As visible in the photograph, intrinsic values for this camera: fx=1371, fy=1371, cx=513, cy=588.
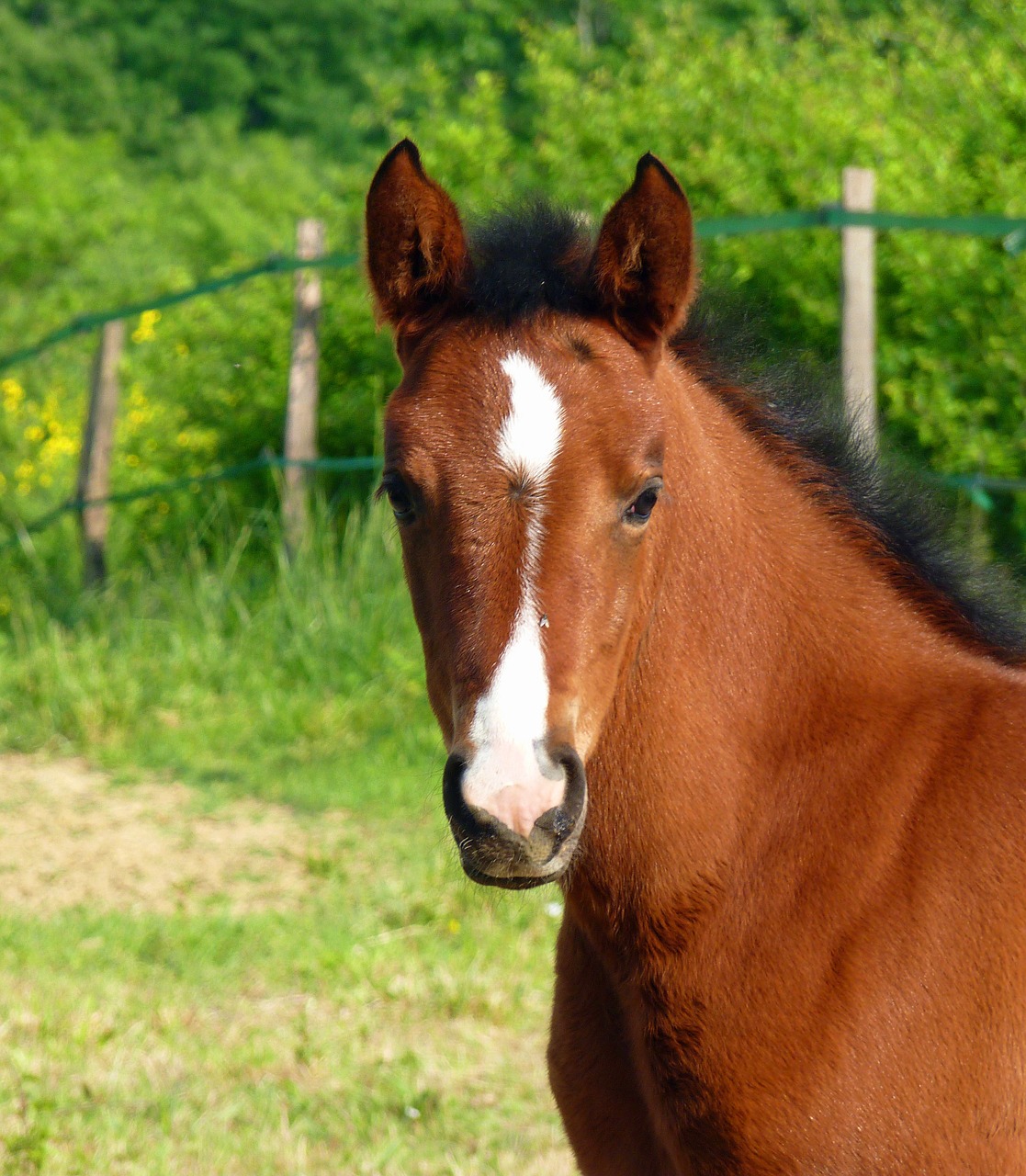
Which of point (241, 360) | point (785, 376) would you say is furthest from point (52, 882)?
point (241, 360)

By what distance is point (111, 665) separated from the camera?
→ 7012mm

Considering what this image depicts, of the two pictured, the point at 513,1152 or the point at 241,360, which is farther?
the point at 241,360

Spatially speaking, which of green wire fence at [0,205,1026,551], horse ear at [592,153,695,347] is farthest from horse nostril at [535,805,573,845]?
green wire fence at [0,205,1026,551]

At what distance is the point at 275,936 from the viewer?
15.0 ft

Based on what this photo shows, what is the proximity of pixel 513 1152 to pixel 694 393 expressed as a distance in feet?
6.41

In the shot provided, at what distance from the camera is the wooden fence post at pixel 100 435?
26.4 ft

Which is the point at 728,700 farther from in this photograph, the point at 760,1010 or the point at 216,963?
the point at 216,963

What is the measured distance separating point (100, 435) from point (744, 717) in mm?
6697

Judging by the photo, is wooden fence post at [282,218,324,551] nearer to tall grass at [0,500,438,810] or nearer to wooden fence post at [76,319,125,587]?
tall grass at [0,500,438,810]

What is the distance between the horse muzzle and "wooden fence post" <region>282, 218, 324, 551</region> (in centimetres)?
551

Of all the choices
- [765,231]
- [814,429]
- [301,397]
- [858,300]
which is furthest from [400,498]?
[301,397]

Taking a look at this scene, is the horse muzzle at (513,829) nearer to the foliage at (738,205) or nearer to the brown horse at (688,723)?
the brown horse at (688,723)

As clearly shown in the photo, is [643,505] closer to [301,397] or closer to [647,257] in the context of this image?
[647,257]

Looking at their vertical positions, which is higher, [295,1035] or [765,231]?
[765,231]
